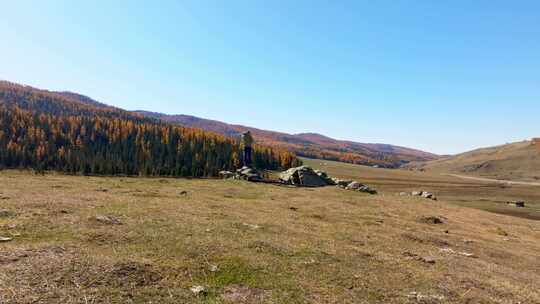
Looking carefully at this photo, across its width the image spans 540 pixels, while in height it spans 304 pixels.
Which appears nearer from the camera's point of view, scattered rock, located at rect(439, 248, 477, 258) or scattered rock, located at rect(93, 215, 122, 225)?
scattered rock, located at rect(93, 215, 122, 225)

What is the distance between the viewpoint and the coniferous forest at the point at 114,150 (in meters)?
115

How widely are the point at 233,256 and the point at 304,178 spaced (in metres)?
53.7

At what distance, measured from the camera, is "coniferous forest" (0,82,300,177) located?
115 metres

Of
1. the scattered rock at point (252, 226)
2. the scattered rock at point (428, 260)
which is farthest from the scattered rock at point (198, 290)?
the scattered rock at point (428, 260)

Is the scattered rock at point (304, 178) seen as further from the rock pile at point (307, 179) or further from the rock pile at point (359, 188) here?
the rock pile at point (359, 188)

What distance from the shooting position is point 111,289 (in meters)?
13.4

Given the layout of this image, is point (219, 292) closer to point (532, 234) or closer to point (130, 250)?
point (130, 250)

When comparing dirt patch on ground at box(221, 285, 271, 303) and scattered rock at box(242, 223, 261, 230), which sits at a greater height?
scattered rock at box(242, 223, 261, 230)

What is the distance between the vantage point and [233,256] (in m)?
19.0

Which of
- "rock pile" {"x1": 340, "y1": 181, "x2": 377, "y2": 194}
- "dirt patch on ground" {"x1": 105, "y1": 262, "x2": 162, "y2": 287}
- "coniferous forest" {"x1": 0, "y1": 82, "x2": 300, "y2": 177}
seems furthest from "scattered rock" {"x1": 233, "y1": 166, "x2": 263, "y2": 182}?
"dirt patch on ground" {"x1": 105, "y1": 262, "x2": 162, "y2": 287}

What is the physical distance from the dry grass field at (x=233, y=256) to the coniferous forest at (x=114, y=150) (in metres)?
82.3

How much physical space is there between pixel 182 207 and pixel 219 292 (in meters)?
20.0

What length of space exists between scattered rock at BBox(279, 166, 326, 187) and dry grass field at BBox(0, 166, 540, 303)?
3413 cm

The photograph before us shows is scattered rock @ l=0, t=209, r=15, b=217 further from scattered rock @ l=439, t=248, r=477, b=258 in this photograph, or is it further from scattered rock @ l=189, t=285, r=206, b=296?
scattered rock @ l=439, t=248, r=477, b=258
